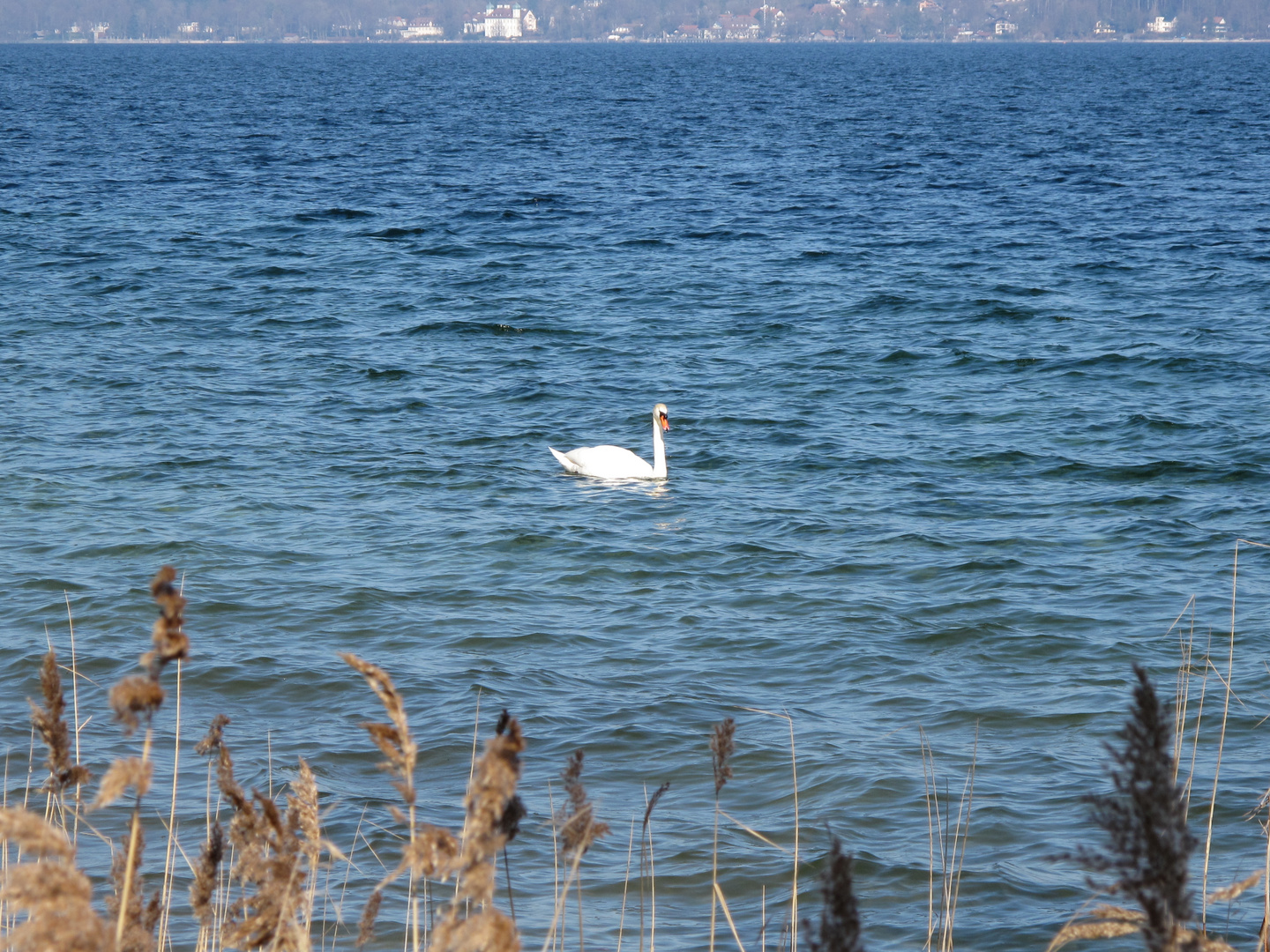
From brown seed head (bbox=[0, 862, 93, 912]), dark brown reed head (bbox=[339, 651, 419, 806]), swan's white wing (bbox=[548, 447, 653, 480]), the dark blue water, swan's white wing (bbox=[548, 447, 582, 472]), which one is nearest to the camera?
brown seed head (bbox=[0, 862, 93, 912])

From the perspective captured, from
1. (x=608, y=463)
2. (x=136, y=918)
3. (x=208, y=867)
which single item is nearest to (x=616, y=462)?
(x=608, y=463)

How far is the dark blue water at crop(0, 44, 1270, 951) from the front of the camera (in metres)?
6.04

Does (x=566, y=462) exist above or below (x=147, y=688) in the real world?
below

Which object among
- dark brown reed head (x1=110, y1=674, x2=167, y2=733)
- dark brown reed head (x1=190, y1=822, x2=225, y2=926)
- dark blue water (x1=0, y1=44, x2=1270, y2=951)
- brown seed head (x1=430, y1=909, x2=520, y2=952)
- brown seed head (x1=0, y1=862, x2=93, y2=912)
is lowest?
dark blue water (x1=0, y1=44, x2=1270, y2=951)

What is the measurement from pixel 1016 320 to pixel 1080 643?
10.3 metres

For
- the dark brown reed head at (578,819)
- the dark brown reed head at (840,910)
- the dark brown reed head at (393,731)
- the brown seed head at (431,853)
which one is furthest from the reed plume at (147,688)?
the dark brown reed head at (840,910)

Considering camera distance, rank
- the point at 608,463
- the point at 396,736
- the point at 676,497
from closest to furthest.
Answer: the point at 396,736
the point at 676,497
the point at 608,463

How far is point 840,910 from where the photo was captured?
1.59 m

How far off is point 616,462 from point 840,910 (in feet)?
32.3

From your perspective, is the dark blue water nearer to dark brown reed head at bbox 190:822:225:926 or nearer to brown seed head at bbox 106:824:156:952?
brown seed head at bbox 106:824:156:952

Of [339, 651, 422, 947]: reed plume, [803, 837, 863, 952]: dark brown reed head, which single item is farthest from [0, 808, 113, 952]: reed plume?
[803, 837, 863, 952]: dark brown reed head

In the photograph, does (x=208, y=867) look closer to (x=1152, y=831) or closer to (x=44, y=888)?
(x=44, y=888)

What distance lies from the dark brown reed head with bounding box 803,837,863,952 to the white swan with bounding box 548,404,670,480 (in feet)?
32.0

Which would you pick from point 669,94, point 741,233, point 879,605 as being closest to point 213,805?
point 879,605
